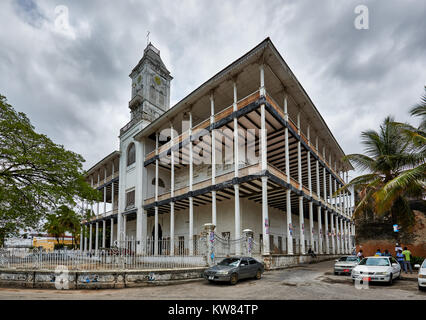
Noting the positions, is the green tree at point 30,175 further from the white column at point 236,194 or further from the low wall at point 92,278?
the white column at point 236,194

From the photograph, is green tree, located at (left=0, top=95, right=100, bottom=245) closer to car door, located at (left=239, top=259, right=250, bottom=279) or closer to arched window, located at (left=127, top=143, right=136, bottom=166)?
car door, located at (left=239, top=259, right=250, bottom=279)

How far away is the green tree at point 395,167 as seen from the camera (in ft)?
46.0

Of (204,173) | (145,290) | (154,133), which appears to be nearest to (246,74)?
(204,173)

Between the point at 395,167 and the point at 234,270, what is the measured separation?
11870 millimetres

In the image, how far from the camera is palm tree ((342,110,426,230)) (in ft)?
46.2

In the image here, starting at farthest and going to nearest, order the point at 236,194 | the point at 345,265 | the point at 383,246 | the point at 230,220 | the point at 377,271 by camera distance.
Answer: the point at 230,220 < the point at 383,246 < the point at 236,194 < the point at 345,265 < the point at 377,271

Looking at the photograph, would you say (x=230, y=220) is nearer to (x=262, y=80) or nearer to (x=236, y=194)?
(x=236, y=194)

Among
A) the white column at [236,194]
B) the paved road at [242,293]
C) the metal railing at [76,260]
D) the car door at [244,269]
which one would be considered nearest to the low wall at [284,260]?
the white column at [236,194]

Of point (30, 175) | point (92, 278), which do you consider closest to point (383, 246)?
point (92, 278)

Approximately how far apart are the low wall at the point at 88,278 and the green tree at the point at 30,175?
283cm

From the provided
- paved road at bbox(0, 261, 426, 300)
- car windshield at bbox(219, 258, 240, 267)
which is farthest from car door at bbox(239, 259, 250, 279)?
paved road at bbox(0, 261, 426, 300)

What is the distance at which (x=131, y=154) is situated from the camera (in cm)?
3422
